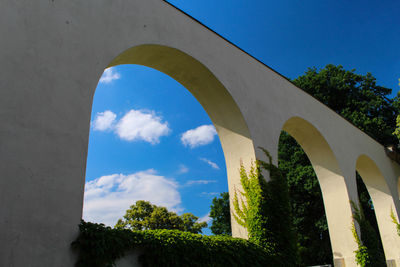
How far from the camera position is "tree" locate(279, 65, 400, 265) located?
1517cm

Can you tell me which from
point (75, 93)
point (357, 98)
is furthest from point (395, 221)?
point (75, 93)

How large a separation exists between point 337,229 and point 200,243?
600 centimetres

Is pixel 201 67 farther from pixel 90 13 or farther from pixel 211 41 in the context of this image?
pixel 90 13

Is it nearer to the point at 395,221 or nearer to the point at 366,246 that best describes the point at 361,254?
the point at 366,246

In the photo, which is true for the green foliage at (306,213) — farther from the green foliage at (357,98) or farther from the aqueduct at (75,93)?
the aqueduct at (75,93)

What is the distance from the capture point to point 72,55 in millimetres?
4168

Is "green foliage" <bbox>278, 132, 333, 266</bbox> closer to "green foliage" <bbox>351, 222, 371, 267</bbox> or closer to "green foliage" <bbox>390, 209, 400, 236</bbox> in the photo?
"green foliage" <bbox>390, 209, 400, 236</bbox>

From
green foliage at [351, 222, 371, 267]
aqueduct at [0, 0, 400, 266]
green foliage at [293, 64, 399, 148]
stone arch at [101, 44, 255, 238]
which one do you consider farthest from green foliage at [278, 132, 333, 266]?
stone arch at [101, 44, 255, 238]

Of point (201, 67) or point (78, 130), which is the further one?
point (201, 67)

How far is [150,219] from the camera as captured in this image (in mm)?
25891

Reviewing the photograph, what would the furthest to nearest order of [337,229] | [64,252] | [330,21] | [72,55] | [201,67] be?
[330,21] → [337,229] → [201,67] → [72,55] → [64,252]

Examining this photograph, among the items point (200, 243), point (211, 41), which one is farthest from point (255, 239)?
point (211, 41)

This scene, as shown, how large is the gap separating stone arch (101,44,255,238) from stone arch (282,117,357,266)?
2.33 metres

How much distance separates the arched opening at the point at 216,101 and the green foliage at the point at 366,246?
438 cm
